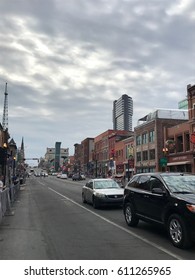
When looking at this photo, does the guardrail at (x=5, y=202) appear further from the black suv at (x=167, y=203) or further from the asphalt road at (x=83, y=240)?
the black suv at (x=167, y=203)

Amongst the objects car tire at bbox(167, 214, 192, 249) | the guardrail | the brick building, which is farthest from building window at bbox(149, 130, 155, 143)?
car tire at bbox(167, 214, 192, 249)

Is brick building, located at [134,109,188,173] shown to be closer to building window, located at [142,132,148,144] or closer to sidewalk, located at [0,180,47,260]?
building window, located at [142,132,148,144]

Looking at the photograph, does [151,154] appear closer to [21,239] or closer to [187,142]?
[187,142]

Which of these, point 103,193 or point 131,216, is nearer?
point 131,216

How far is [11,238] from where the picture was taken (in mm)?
9164

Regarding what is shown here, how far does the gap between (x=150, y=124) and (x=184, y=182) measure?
53762 mm

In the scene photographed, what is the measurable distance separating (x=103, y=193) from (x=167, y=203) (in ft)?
25.0

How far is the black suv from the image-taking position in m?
7.60

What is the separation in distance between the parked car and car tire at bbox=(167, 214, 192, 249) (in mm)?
Result: 7536

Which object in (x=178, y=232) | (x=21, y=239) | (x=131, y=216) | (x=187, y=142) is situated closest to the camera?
(x=178, y=232)

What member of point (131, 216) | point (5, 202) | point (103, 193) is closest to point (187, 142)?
point (103, 193)

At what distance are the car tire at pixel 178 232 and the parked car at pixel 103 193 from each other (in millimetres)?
7536

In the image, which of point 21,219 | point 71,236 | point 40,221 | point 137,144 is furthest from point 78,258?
point 137,144

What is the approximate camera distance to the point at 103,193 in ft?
52.0
